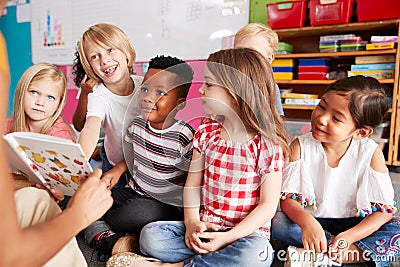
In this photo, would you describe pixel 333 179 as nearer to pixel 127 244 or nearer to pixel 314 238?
pixel 314 238

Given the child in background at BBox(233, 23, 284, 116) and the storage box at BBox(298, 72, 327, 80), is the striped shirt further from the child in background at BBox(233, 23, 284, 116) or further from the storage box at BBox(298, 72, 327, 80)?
the storage box at BBox(298, 72, 327, 80)

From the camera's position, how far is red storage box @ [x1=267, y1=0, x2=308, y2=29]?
7.56ft

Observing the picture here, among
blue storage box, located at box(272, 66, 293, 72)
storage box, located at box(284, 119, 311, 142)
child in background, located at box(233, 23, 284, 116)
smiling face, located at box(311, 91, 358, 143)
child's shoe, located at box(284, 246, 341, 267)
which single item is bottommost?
child's shoe, located at box(284, 246, 341, 267)

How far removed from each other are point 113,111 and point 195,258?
1.91 feet

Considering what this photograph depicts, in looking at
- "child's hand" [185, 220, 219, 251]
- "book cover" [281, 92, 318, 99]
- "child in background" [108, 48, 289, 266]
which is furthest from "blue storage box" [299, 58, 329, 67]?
"child's hand" [185, 220, 219, 251]

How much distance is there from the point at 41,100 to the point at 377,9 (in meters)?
1.92

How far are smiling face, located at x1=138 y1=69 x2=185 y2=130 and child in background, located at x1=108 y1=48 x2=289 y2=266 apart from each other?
118mm

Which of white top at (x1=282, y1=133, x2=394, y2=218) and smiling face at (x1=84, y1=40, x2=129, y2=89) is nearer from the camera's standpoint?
white top at (x1=282, y1=133, x2=394, y2=218)

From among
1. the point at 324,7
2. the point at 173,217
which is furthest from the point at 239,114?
the point at 324,7

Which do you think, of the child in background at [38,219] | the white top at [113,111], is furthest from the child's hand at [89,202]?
the white top at [113,111]

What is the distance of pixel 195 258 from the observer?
86 centimetres

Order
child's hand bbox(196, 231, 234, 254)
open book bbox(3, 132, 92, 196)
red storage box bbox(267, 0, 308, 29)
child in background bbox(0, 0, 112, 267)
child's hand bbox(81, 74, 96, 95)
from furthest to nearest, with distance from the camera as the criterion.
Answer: red storage box bbox(267, 0, 308, 29) < child's hand bbox(81, 74, 96, 95) < child's hand bbox(196, 231, 234, 254) < open book bbox(3, 132, 92, 196) < child in background bbox(0, 0, 112, 267)

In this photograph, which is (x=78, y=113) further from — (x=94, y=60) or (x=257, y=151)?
(x=257, y=151)

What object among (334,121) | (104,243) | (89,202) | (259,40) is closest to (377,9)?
(259,40)
